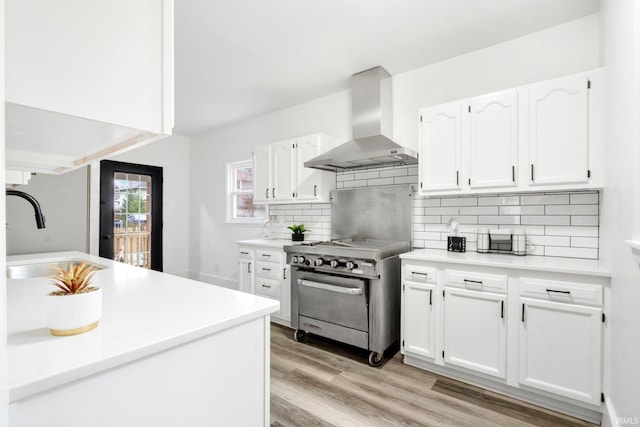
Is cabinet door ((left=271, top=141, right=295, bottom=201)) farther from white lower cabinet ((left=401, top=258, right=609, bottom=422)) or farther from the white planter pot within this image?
the white planter pot

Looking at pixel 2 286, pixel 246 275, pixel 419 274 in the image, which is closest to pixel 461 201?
pixel 419 274

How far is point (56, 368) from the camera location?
713mm

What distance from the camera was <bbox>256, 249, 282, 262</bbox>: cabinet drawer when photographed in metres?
3.57

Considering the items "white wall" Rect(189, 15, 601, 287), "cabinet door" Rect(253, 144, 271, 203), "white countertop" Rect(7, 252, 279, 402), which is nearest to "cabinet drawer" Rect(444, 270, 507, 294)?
"white wall" Rect(189, 15, 601, 287)

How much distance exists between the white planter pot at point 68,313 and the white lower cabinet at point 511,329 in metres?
2.23

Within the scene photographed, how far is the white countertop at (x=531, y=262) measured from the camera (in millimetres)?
1901

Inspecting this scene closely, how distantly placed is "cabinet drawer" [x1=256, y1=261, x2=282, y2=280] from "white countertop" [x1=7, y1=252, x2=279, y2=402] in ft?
6.58

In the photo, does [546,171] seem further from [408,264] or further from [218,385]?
[218,385]

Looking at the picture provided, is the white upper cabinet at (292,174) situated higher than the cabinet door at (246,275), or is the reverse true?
the white upper cabinet at (292,174)

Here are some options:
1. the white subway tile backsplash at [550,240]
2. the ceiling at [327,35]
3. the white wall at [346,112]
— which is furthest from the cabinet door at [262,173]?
the white subway tile backsplash at [550,240]

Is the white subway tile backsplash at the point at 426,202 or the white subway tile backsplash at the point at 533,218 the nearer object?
the white subway tile backsplash at the point at 533,218

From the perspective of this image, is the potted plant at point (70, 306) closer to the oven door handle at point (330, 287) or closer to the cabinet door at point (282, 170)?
the oven door handle at point (330, 287)

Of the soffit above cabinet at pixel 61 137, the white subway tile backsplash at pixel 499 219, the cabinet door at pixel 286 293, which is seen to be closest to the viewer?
the soffit above cabinet at pixel 61 137

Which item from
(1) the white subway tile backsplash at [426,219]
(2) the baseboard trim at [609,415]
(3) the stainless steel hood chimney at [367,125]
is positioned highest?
Result: (3) the stainless steel hood chimney at [367,125]
